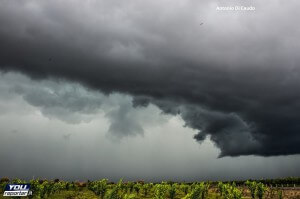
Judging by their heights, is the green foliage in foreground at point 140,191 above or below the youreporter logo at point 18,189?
below

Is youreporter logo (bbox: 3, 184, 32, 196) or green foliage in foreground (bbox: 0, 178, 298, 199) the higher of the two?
youreporter logo (bbox: 3, 184, 32, 196)

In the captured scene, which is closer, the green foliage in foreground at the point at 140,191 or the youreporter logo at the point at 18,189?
the youreporter logo at the point at 18,189

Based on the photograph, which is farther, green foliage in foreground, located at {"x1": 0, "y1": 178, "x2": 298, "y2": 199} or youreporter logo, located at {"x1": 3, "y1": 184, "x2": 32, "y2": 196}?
green foliage in foreground, located at {"x1": 0, "y1": 178, "x2": 298, "y2": 199}

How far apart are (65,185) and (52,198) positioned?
1044 inches

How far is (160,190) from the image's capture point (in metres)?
70.4

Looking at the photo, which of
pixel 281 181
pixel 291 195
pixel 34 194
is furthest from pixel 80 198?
pixel 281 181

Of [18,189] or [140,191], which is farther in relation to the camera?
[140,191]

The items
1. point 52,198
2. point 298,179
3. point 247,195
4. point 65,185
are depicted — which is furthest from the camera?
point 298,179

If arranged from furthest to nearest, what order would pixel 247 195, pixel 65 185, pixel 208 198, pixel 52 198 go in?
1. pixel 65 185
2. pixel 247 195
3. pixel 208 198
4. pixel 52 198

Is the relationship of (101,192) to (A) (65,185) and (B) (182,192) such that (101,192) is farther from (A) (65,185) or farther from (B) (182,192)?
(B) (182,192)

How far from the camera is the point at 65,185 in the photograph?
103 m

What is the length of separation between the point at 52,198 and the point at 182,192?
4417 centimetres

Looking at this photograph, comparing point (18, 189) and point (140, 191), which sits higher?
point (18, 189)

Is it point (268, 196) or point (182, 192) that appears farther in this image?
point (182, 192)
